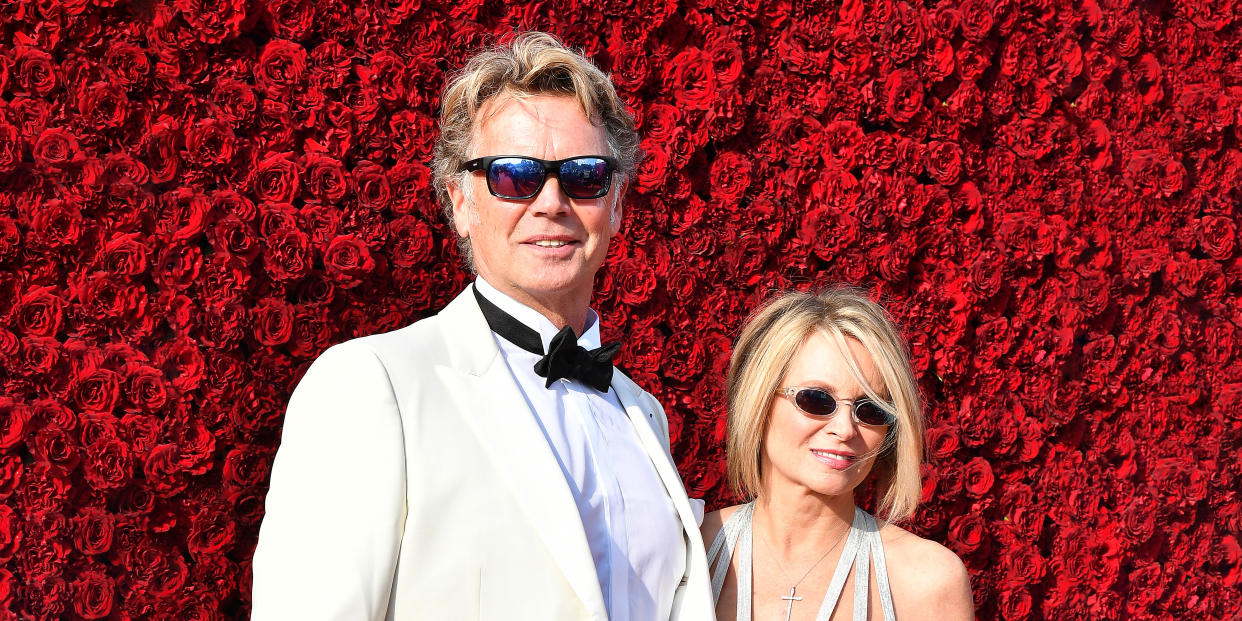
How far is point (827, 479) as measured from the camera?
9.08 feet

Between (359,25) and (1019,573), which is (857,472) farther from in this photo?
(359,25)

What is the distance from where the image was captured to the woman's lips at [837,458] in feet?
9.08

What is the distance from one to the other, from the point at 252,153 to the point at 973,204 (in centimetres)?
255

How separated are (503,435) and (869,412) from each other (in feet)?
3.55

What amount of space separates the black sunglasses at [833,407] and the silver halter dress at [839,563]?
1.13ft

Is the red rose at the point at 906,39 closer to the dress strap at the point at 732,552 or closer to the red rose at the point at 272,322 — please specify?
the dress strap at the point at 732,552

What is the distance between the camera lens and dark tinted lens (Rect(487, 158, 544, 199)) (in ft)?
7.55

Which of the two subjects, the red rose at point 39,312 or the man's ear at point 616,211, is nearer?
the man's ear at point 616,211

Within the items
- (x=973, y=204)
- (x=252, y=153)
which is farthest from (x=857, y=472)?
(x=252, y=153)

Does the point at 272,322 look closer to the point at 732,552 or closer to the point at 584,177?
the point at 584,177

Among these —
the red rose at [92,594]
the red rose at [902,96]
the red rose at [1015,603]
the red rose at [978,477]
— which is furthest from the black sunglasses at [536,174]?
the red rose at [1015,603]

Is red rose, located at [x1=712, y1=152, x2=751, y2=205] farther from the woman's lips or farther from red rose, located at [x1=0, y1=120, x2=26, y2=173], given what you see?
red rose, located at [x1=0, y1=120, x2=26, y2=173]

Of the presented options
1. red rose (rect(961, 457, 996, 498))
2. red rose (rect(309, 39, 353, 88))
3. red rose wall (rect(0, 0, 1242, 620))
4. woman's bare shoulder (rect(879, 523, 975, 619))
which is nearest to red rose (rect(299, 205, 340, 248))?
red rose wall (rect(0, 0, 1242, 620))

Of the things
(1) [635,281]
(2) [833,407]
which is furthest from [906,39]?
(2) [833,407]
